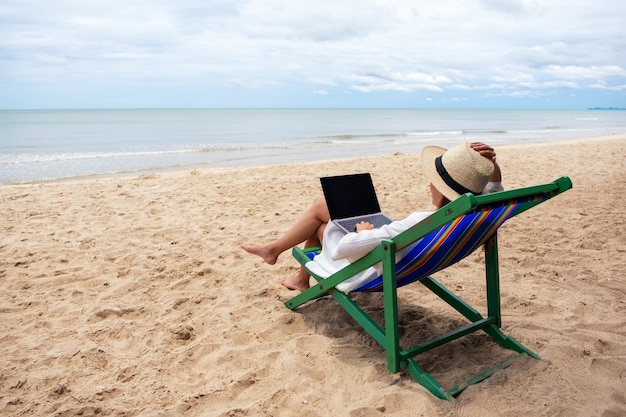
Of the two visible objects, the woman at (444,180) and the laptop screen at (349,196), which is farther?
the laptop screen at (349,196)

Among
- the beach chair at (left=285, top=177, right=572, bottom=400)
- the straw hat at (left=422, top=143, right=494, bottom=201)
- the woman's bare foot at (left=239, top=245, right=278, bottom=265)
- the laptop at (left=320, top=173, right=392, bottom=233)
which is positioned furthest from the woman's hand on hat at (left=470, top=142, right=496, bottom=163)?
the woman's bare foot at (left=239, top=245, right=278, bottom=265)

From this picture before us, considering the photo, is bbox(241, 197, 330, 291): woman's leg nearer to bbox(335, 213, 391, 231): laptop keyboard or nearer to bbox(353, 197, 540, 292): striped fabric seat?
bbox(335, 213, 391, 231): laptop keyboard

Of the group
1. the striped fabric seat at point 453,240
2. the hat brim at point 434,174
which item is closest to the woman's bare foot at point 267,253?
the striped fabric seat at point 453,240

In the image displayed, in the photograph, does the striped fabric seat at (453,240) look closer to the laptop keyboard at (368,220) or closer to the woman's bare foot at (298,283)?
the laptop keyboard at (368,220)

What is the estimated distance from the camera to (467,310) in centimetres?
283

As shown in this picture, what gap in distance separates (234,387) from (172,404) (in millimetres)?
296

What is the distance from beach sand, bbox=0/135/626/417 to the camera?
89.7 inches

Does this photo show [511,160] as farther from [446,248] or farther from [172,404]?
[172,404]

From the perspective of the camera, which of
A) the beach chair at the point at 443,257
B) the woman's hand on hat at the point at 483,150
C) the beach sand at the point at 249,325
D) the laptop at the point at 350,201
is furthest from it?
the laptop at the point at 350,201

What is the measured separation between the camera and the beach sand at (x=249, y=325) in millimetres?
2279

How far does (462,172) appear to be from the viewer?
2352 mm

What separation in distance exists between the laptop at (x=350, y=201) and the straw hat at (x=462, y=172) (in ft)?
2.03

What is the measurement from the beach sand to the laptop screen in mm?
711

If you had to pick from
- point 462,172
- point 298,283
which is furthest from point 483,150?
point 298,283
